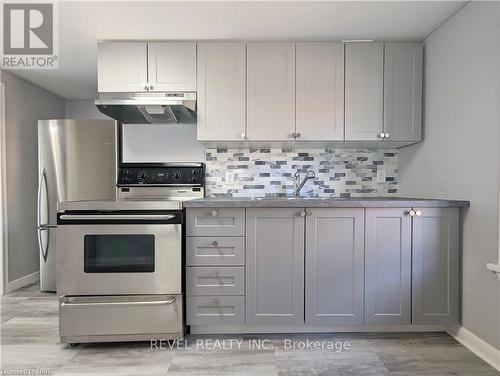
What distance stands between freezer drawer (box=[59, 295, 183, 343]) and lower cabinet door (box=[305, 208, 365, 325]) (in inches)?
36.1

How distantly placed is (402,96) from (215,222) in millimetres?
1747

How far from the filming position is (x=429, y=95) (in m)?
2.33

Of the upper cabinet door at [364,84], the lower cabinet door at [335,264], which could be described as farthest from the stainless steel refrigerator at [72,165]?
the upper cabinet door at [364,84]

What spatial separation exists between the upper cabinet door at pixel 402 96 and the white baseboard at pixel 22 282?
3.78 metres

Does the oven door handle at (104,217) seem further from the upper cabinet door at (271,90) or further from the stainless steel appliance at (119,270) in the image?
the upper cabinet door at (271,90)

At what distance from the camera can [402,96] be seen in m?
2.39

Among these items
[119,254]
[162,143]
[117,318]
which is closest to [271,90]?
[162,143]

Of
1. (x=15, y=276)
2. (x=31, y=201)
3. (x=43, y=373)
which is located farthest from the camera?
(x=31, y=201)

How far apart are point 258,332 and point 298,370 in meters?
0.46

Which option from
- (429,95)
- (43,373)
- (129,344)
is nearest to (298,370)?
(129,344)

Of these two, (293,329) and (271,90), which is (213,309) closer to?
(293,329)

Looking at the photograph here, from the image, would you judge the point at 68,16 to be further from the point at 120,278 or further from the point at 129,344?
the point at 129,344

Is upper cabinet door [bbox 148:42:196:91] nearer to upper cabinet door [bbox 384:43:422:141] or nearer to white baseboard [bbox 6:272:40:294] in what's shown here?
upper cabinet door [bbox 384:43:422:141]

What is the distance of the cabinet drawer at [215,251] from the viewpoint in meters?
2.03
